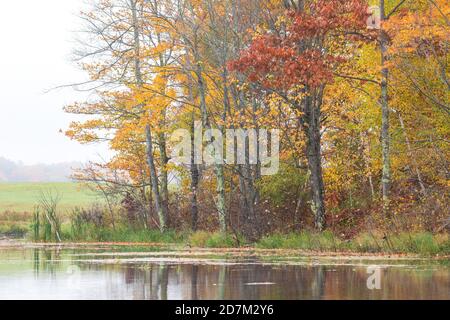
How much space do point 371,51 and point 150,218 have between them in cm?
1552

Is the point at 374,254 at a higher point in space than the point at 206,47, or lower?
lower

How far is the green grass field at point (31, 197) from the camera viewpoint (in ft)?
244

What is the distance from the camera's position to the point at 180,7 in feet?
116

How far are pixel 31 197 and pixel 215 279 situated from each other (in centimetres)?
7171

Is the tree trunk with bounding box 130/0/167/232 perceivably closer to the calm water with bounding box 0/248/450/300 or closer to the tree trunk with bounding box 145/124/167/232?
the tree trunk with bounding box 145/124/167/232

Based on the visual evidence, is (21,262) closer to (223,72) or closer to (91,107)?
(223,72)

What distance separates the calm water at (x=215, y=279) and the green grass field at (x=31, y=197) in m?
43.4

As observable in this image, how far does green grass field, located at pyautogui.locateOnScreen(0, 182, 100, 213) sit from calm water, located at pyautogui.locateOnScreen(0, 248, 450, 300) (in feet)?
142

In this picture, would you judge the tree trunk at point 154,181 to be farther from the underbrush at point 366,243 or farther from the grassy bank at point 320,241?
the underbrush at point 366,243

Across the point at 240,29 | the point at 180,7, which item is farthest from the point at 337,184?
the point at 180,7

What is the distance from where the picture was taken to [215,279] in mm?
19094

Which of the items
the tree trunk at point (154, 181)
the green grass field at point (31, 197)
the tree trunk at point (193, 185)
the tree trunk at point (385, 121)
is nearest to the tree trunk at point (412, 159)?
the tree trunk at point (385, 121)

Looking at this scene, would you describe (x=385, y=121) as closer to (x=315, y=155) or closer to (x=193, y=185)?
(x=315, y=155)

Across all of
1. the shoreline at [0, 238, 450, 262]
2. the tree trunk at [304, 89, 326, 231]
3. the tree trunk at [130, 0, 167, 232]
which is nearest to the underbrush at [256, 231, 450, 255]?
the shoreline at [0, 238, 450, 262]
